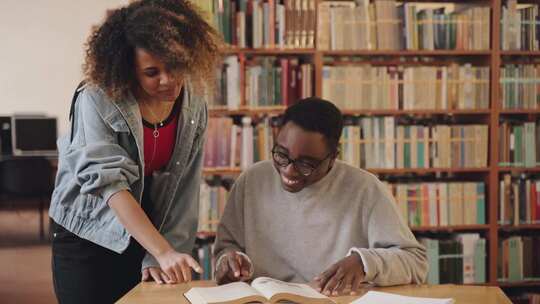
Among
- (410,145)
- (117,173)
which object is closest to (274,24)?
(410,145)

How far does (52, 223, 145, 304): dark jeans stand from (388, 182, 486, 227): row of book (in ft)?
7.38

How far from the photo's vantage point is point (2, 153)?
694 cm

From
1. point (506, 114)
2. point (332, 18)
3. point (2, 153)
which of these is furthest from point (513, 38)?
point (2, 153)

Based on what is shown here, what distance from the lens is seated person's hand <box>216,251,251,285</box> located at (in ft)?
5.59

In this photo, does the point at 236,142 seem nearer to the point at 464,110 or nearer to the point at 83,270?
the point at 464,110

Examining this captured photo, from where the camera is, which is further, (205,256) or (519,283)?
(519,283)

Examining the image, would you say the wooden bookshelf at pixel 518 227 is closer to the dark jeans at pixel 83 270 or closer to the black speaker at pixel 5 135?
the dark jeans at pixel 83 270

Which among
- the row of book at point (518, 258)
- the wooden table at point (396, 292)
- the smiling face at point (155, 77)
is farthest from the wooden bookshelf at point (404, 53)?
the wooden table at point (396, 292)

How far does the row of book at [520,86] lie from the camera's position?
3.89 meters

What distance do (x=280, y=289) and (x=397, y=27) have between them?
2586 mm

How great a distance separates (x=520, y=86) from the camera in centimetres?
390

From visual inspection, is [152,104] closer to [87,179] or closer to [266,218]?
[87,179]

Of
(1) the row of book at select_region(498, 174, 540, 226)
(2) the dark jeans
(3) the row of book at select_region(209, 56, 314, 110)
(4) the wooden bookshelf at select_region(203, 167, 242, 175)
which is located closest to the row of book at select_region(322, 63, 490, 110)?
(3) the row of book at select_region(209, 56, 314, 110)

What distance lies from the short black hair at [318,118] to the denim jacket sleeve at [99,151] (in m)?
0.41
